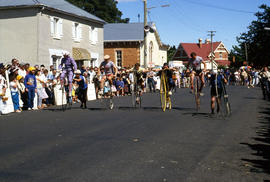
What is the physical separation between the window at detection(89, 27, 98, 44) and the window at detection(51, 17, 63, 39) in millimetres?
6268

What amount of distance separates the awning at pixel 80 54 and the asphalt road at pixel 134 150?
83.8 ft

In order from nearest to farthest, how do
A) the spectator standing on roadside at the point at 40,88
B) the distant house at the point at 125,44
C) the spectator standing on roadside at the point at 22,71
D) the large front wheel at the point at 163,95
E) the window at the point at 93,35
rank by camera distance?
the large front wheel at the point at 163,95 < the spectator standing on roadside at the point at 22,71 < the spectator standing on roadside at the point at 40,88 < the window at the point at 93,35 < the distant house at the point at 125,44

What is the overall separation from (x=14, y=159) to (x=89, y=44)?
3516 cm

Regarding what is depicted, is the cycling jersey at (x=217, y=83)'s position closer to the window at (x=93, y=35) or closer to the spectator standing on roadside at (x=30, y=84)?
the spectator standing on roadside at (x=30, y=84)

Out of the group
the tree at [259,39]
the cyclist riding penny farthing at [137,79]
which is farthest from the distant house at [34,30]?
the tree at [259,39]

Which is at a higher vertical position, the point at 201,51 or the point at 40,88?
the point at 201,51

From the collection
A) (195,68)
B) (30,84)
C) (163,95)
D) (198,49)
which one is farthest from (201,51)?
(195,68)

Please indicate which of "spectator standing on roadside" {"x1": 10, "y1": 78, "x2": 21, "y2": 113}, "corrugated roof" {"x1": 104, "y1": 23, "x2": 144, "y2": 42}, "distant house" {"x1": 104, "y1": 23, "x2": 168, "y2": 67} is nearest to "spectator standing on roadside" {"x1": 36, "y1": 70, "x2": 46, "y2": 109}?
"spectator standing on roadside" {"x1": 10, "y1": 78, "x2": 21, "y2": 113}

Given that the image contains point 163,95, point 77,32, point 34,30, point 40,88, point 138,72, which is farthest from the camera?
point 77,32

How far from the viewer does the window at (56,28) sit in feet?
115

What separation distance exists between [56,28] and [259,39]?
48292 mm

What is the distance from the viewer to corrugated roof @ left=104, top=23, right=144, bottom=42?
60.6 meters

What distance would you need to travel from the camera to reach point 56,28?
35781mm

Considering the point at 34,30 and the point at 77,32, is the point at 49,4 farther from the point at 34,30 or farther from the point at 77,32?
the point at 77,32
